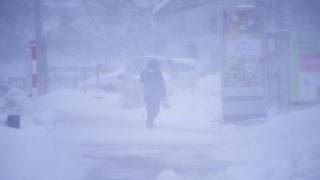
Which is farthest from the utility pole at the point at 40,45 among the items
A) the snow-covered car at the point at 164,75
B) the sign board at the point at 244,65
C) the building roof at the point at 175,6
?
the building roof at the point at 175,6

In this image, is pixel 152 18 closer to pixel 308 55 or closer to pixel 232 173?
pixel 308 55

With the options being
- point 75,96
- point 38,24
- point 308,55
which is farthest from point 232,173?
point 75,96

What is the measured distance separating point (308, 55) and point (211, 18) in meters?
24.3

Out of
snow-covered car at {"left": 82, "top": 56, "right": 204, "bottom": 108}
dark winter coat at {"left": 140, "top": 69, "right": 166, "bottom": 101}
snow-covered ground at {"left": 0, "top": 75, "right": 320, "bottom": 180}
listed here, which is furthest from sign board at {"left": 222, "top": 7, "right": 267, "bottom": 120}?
snow-covered car at {"left": 82, "top": 56, "right": 204, "bottom": 108}

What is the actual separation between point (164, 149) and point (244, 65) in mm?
4821

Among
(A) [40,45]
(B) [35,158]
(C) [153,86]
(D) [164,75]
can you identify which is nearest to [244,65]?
(C) [153,86]

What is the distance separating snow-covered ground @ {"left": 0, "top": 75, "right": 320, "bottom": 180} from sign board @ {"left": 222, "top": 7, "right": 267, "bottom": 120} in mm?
567

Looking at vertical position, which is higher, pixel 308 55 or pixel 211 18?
pixel 211 18

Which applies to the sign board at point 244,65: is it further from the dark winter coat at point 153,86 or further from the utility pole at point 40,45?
the utility pole at point 40,45

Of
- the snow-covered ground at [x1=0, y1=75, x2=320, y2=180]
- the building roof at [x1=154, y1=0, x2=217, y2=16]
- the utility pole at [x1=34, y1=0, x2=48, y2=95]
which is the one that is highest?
the building roof at [x1=154, y1=0, x2=217, y2=16]

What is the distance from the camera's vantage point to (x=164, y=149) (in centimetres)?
1088

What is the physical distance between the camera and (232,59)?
1484 cm

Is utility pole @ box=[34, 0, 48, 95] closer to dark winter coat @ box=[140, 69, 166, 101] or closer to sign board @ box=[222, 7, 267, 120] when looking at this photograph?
dark winter coat @ box=[140, 69, 166, 101]

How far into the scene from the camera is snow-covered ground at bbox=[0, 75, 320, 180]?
7301mm
